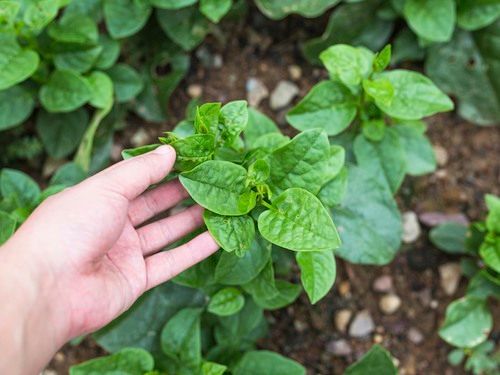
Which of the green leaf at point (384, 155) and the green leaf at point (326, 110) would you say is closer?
the green leaf at point (326, 110)

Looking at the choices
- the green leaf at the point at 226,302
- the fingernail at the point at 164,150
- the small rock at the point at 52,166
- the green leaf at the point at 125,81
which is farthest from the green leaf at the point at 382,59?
the small rock at the point at 52,166

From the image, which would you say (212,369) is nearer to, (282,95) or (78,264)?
(78,264)

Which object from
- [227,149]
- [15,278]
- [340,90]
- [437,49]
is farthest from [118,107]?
[437,49]

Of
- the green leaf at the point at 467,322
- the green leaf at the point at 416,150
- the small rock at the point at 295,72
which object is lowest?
the green leaf at the point at 467,322

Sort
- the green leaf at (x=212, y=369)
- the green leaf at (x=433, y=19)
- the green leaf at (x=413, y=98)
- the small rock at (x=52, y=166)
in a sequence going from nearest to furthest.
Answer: the green leaf at (x=212, y=369)
the green leaf at (x=413, y=98)
the green leaf at (x=433, y=19)
the small rock at (x=52, y=166)

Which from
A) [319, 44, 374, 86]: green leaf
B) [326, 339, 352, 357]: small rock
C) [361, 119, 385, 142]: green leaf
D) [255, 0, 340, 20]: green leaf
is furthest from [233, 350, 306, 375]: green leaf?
[255, 0, 340, 20]: green leaf

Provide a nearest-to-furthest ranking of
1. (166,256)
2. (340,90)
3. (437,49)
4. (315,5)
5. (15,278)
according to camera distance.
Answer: (15,278) < (166,256) < (340,90) < (315,5) < (437,49)

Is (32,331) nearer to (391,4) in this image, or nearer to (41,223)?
(41,223)

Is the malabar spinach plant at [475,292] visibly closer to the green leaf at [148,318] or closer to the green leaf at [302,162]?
the green leaf at [302,162]

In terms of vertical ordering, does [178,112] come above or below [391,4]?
below
